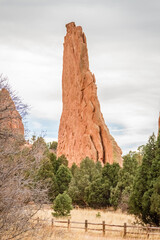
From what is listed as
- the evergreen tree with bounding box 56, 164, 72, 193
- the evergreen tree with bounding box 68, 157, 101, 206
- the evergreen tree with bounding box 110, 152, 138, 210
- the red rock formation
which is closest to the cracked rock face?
the evergreen tree with bounding box 68, 157, 101, 206

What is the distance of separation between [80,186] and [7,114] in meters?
26.7

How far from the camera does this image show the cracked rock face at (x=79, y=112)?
199ft

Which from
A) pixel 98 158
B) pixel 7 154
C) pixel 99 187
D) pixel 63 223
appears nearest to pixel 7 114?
pixel 7 154

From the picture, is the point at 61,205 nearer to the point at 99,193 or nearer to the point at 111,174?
the point at 99,193

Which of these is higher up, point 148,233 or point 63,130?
point 63,130

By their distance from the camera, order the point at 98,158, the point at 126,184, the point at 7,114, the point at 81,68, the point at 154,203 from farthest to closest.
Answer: the point at 81,68, the point at 98,158, the point at 126,184, the point at 154,203, the point at 7,114

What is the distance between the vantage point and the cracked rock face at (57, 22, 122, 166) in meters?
60.6

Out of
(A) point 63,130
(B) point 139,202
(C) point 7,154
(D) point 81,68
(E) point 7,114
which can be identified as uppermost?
(D) point 81,68

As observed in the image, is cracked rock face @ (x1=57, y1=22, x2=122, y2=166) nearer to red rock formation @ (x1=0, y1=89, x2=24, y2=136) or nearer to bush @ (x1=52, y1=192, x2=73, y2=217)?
bush @ (x1=52, y1=192, x2=73, y2=217)

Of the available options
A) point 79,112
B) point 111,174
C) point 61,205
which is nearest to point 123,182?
point 111,174

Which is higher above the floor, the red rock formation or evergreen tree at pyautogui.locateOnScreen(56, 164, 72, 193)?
the red rock formation

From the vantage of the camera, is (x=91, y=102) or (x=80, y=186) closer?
(x=80, y=186)

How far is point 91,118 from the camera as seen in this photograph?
61.7 meters

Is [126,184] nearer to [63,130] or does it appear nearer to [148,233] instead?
[148,233]
